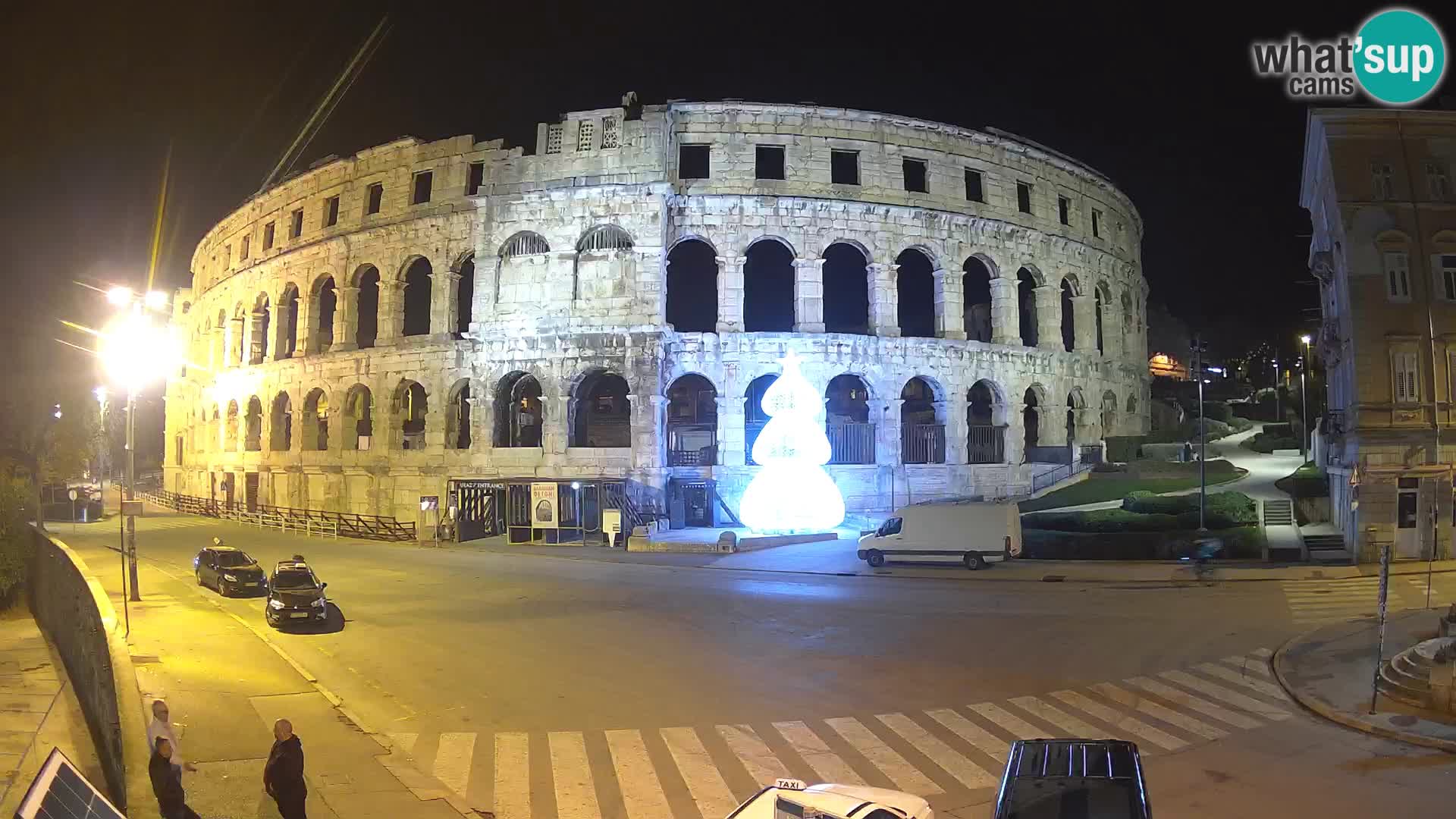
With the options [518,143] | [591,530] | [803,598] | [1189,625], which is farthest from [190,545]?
[1189,625]

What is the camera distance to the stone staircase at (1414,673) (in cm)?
1271

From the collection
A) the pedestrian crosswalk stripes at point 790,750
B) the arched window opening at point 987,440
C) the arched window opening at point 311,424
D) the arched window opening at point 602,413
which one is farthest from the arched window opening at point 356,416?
the pedestrian crosswalk stripes at point 790,750

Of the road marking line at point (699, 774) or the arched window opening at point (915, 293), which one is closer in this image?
the road marking line at point (699, 774)

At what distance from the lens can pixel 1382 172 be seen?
93.1ft

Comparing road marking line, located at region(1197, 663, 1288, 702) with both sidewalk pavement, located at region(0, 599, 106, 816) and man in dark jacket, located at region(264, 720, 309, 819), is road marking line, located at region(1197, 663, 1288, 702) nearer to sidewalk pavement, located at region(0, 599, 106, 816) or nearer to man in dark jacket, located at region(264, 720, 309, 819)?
man in dark jacket, located at region(264, 720, 309, 819)

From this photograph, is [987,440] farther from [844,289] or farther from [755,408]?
[844,289]

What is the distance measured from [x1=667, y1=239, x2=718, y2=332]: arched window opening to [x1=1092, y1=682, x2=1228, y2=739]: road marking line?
37.3 meters

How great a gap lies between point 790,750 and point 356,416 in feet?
137

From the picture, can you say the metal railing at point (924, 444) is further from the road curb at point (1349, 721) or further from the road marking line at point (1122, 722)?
the road marking line at point (1122, 722)

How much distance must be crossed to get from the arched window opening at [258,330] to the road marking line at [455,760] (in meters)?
46.5

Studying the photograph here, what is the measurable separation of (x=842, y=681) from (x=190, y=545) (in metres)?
34.8

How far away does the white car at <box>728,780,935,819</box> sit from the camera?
6695mm

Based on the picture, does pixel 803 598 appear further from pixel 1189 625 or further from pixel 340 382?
pixel 340 382

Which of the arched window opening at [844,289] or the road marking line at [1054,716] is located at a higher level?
the arched window opening at [844,289]
